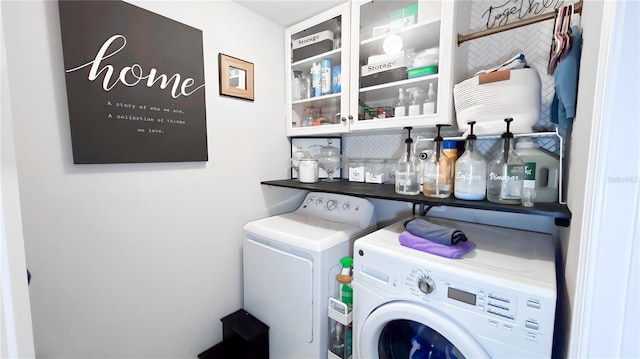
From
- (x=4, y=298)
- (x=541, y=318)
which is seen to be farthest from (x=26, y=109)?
(x=541, y=318)

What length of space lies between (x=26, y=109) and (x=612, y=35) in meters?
1.79

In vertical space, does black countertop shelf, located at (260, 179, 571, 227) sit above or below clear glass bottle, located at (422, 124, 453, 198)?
below

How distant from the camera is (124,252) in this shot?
4.10 ft

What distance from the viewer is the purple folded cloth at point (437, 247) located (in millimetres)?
981

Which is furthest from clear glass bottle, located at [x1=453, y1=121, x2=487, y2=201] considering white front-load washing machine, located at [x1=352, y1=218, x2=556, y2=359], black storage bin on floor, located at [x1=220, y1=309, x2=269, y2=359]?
black storage bin on floor, located at [x1=220, y1=309, x2=269, y2=359]

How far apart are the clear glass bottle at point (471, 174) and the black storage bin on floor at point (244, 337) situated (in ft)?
4.40

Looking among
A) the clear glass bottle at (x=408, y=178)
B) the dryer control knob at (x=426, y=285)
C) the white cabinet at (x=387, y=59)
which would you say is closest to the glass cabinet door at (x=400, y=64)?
the white cabinet at (x=387, y=59)

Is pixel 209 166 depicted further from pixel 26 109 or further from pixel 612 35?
pixel 612 35

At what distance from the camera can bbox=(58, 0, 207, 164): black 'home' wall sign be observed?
1.06 m

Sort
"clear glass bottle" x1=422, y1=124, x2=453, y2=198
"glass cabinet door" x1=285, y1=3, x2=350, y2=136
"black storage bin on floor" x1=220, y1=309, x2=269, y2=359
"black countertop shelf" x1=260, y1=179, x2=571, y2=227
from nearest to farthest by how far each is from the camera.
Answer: "black countertop shelf" x1=260, y1=179, x2=571, y2=227 → "clear glass bottle" x1=422, y1=124, x2=453, y2=198 → "black storage bin on floor" x1=220, y1=309, x2=269, y2=359 → "glass cabinet door" x1=285, y1=3, x2=350, y2=136

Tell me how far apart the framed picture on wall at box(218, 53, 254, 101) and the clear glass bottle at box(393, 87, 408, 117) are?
36.8 inches

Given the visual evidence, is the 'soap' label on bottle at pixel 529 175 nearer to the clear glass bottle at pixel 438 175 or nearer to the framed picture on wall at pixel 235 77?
the clear glass bottle at pixel 438 175

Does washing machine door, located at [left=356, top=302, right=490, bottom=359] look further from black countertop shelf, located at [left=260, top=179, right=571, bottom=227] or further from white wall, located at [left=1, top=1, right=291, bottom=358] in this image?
white wall, located at [left=1, top=1, right=291, bottom=358]

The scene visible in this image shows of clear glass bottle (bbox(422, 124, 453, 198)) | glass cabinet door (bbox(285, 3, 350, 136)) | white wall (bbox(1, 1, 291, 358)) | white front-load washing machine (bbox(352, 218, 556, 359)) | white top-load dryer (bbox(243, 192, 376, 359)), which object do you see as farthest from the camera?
glass cabinet door (bbox(285, 3, 350, 136))
